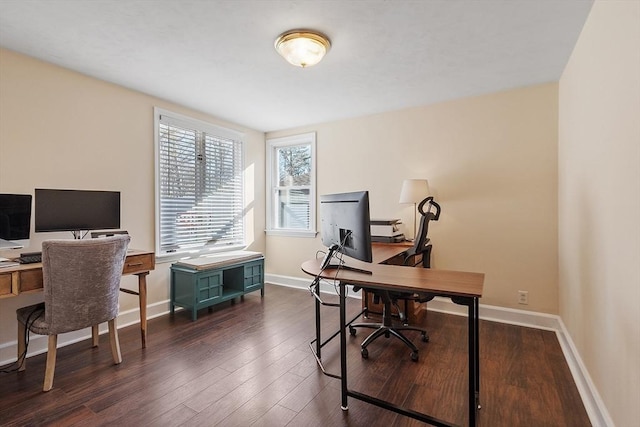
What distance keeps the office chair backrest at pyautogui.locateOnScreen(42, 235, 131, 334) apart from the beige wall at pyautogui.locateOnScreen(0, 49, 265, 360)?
80 cm

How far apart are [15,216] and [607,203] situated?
381cm

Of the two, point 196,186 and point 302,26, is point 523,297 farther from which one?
point 196,186

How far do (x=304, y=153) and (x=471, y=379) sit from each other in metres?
3.70

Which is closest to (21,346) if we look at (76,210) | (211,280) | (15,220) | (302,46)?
(15,220)

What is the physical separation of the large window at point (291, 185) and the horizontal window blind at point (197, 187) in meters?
0.55

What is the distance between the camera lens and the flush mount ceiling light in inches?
83.4

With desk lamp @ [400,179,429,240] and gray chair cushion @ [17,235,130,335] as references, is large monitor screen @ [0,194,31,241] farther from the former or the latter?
desk lamp @ [400,179,429,240]

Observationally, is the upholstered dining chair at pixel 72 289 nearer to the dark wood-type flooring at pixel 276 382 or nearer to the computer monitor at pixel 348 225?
the dark wood-type flooring at pixel 276 382

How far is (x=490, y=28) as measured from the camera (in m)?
A: 2.08

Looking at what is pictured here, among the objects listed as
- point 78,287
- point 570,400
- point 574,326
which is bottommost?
point 570,400

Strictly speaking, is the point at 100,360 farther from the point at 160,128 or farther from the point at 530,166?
the point at 530,166

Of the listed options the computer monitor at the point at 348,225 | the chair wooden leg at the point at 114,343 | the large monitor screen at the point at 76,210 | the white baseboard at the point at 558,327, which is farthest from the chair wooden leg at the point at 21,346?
the white baseboard at the point at 558,327

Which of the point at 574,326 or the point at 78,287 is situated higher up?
the point at 78,287

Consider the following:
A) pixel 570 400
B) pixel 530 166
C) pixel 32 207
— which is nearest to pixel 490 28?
pixel 530 166
